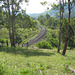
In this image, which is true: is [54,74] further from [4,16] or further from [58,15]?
[4,16]

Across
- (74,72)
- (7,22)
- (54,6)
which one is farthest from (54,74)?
(7,22)

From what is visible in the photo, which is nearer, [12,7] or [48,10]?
[48,10]

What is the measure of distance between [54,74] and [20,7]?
55.4 ft

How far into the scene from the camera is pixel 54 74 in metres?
5.16

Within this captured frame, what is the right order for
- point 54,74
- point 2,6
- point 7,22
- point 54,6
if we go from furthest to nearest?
point 7,22
point 2,6
point 54,6
point 54,74

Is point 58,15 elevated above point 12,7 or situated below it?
below

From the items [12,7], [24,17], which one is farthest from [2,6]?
[24,17]

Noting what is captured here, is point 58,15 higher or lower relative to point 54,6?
lower

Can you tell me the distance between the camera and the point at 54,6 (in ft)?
51.7

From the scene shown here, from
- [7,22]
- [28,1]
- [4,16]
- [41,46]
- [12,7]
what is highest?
[28,1]

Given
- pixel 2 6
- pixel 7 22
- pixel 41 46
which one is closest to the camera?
pixel 2 6

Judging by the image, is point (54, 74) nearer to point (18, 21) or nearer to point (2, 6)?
point (18, 21)

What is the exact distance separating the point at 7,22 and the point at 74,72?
58.6 feet

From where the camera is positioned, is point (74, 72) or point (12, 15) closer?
point (74, 72)
